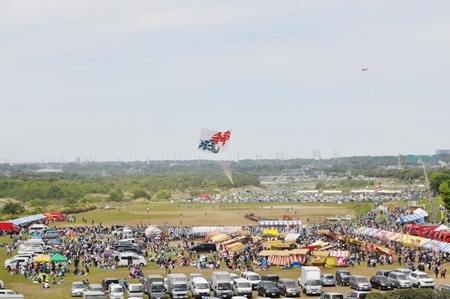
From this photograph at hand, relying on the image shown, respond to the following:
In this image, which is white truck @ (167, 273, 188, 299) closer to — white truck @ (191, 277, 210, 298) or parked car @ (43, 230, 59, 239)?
white truck @ (191, 277, 210, 298)

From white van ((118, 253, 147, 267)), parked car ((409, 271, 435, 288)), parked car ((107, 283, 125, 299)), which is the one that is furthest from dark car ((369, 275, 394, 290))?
white van ((118, 253, 147, 267))

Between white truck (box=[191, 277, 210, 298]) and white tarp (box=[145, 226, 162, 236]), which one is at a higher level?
white tarp (box=[145, 226, 162, 236])

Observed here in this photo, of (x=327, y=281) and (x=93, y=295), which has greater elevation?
(x=93, y=295)

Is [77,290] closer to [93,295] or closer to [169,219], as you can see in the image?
[93,295]

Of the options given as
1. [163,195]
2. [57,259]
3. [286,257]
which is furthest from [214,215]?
[57,259]

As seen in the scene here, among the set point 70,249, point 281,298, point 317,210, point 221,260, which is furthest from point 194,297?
point 317,210

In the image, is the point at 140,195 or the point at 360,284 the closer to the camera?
the point at 360,284

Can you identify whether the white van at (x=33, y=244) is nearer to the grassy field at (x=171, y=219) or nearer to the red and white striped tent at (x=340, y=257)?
the grassy field at (x=171, y=219)
